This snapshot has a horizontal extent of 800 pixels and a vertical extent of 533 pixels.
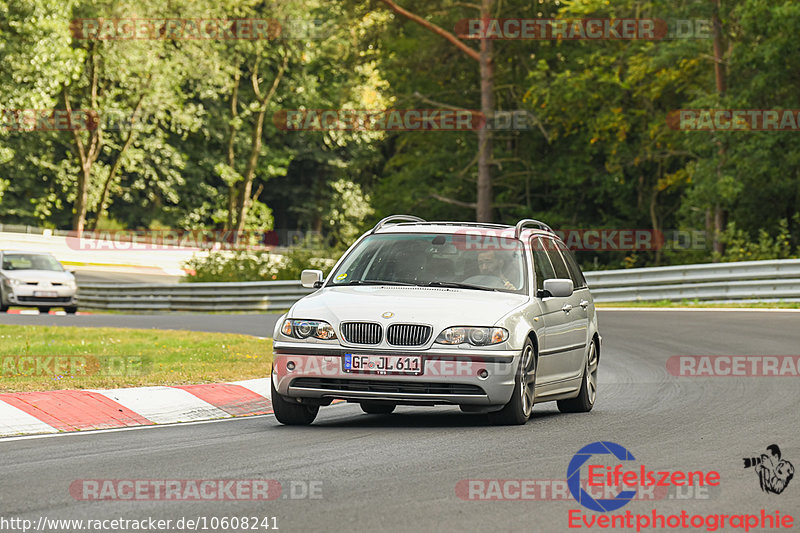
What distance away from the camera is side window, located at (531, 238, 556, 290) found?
1107 cm

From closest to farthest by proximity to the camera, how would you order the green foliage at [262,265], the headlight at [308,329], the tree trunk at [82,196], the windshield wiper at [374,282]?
the headlight at [308,329], the windshield wiper at [374,282], the green foliage at [262,265], the tree trunk at [82,196]

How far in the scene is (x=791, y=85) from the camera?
31.5m

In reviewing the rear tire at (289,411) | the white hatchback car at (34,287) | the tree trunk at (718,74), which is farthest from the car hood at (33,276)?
the rear tire at (289,411)

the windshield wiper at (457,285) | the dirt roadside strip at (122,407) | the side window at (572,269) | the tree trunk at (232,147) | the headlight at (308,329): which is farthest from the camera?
the tree trunk at (232,147)

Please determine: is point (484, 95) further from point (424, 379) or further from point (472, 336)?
point (424, 379)

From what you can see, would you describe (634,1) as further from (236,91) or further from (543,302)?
(236,91)

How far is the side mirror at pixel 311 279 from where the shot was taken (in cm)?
1064

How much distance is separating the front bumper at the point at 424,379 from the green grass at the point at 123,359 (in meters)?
2.96

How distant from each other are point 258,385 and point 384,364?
3.39m

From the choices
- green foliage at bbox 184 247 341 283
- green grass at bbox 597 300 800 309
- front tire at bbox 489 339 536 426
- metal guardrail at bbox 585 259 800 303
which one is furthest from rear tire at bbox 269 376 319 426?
green foliage at bbox 184 247 341 283


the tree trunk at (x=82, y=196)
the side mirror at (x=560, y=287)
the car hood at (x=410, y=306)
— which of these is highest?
the tree trunk at (x=82, y=196)

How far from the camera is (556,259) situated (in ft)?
39.7

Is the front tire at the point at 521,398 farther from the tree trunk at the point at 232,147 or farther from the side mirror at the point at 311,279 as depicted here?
the tree trunk at the point at 232,147

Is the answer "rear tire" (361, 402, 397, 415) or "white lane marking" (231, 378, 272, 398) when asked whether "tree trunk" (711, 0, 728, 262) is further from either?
"rear tire" (361, 402, 397, 415)
